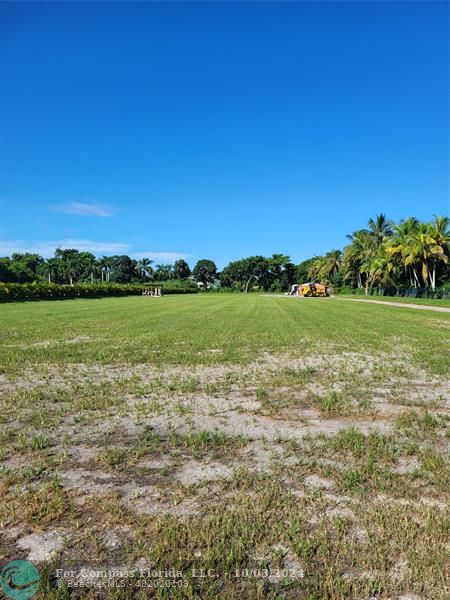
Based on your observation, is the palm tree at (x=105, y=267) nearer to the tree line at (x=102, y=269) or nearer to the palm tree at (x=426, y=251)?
the tree line at (x=102, y=269)

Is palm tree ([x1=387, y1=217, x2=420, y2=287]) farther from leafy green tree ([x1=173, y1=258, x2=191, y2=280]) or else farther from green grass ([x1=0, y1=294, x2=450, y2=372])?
leafy green tree ([x1=173, y1=258, x2=191, y2=280])

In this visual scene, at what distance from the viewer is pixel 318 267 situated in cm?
9794

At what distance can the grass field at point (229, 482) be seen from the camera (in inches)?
80.7

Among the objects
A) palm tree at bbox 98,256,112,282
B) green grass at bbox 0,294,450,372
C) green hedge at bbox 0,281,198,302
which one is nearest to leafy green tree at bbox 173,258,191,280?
palm tree at bbox 98,256,112,282

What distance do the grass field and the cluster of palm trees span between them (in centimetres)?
4307

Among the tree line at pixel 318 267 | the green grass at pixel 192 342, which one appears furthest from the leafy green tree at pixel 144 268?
the green grass at pixel 192 342

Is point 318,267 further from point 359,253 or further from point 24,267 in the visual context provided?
point 24,267

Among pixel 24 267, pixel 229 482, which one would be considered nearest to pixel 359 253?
pixel 229 482

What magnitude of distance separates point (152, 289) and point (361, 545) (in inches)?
2834

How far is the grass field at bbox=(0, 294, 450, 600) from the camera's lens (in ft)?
6.72

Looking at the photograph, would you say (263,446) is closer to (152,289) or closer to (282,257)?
(152,289)

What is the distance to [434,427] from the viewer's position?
4.23 metres

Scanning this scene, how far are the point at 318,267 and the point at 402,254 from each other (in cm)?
5135

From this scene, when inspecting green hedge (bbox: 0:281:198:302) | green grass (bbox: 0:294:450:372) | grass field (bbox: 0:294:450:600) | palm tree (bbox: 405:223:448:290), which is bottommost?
grass field (bbox: 0:294:450:600)
